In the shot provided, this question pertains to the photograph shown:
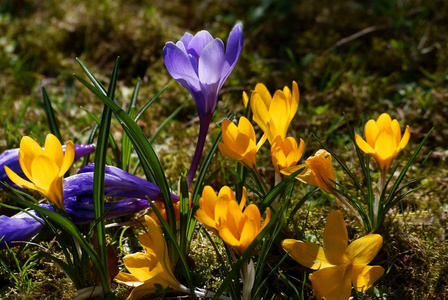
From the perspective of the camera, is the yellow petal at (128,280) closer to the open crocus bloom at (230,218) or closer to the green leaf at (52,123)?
the open crocus bloom at (230,218)

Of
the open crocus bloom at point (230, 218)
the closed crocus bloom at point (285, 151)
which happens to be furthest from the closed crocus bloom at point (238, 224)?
the closed crocus bloom at point (285, 151)

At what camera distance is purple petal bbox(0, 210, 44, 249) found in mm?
1283

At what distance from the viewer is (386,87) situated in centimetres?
247

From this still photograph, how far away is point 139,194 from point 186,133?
3.34 feet

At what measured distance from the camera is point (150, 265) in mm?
1199

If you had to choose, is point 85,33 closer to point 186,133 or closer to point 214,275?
point 186,133

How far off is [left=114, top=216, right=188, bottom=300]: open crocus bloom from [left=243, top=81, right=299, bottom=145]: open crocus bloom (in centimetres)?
37

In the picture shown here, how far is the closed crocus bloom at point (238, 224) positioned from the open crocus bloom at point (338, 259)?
0.11m

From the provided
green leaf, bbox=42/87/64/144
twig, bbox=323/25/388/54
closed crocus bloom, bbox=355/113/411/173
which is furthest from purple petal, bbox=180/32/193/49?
twig, bbox=323/25/388/54

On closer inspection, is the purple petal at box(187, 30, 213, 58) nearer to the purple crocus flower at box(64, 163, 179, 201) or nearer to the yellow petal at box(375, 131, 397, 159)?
the purple crocus flower at box(64, 163, 179, 201)

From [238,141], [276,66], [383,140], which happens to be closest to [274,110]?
[238,141]

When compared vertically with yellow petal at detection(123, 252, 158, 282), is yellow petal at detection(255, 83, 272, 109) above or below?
above

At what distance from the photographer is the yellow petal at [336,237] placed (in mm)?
1171

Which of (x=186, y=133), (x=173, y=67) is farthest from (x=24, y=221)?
(x=186, y=133)
